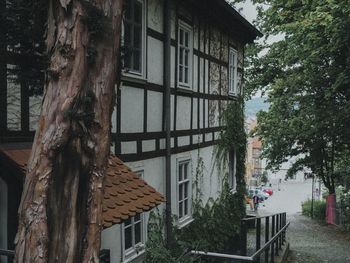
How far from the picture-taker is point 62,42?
2.54 meters

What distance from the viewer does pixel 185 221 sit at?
9.83 m

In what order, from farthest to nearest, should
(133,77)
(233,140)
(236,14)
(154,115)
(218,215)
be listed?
(233,140) < (236,14) < (218,215) < (154,115) < (133,77)

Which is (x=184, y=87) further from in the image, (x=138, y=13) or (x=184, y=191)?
(x=138, y=13)

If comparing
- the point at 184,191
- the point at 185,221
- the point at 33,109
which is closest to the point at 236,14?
the point at 184,191

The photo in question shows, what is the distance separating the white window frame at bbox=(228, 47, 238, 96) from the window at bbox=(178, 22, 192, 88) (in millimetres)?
3883

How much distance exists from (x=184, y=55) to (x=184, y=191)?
9.82ft

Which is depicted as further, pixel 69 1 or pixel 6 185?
pixel 6 185

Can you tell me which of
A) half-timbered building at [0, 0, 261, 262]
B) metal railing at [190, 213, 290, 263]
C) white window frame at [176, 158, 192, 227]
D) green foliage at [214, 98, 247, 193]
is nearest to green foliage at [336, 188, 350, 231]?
metal railing at [190, 213, 290, 263]

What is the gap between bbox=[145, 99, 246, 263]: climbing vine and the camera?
25.1 feet

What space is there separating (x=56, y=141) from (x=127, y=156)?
4599mm

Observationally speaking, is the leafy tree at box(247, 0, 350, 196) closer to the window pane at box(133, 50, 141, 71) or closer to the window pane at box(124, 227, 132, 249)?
the window pane at box(133, 50, 141, 71)

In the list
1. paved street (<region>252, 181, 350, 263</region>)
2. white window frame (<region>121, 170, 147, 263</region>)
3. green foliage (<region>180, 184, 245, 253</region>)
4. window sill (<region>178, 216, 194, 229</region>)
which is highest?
white window frame (<region>121, 170, 147, 263</region>)

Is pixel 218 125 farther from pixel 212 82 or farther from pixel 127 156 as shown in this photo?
pixel 127 156

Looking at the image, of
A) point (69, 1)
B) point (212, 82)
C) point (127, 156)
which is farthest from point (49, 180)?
point (212, 82)
